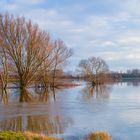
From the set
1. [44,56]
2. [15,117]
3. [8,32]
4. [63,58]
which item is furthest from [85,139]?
[63,58]

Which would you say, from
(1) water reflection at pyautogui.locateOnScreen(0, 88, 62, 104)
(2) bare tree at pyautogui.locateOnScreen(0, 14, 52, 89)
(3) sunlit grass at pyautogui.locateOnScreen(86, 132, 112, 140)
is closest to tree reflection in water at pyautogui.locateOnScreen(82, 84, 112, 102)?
(1) water reflection at pyautogui.locateOnScreen(0, 88, 62, 104)

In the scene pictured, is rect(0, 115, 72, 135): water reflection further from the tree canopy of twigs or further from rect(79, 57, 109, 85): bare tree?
rect(79, 57, 109, 85): bare tree

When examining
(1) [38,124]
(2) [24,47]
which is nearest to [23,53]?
(2) [24,47]

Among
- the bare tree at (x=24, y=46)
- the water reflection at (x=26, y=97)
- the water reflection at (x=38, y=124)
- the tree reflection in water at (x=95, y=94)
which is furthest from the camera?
the bare tree at (x=24, y=46)

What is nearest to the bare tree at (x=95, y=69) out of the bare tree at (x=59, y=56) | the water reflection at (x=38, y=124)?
the bare tree at (x=59, y=56)

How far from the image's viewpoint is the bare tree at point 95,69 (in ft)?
258

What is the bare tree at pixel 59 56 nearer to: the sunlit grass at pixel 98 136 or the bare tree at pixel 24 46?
the bare tree at pixel 24 46

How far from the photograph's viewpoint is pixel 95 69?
3196 inches

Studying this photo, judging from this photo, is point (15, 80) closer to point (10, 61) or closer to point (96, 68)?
point (10, 61)

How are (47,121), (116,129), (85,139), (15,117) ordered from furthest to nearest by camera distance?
1. (15,117)
2. (47,121)
3. (116,129)
4. (85,139)

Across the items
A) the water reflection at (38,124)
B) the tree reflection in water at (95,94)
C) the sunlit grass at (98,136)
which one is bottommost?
the water reflection at (38,124)

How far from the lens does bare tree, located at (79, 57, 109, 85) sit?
78675mm

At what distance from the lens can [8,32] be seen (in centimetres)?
4656

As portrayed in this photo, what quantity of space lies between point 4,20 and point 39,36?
5.40 meters
